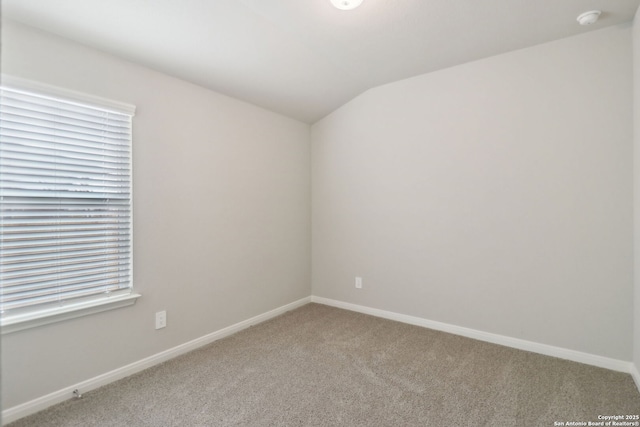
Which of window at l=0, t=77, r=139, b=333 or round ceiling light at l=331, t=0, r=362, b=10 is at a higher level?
round ceiling light at l=331, t=0, r=362, b=10

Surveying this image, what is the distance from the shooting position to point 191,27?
192 cm

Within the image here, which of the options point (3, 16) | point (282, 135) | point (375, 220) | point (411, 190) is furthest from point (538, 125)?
point (3, 16)

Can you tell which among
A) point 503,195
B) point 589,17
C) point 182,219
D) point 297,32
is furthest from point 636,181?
point 182,219

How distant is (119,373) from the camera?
6.78 ft

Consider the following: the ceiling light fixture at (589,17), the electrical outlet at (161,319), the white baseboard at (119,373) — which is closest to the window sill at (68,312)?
the electrical outlet at (161,319)

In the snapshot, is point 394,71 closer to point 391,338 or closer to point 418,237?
point 418,237

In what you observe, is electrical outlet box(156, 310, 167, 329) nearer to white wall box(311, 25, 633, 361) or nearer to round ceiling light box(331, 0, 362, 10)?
white wall box(311, 25, 633, 361)

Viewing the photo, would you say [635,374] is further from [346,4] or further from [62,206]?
[62,206]

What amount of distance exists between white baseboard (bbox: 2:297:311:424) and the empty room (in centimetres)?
1

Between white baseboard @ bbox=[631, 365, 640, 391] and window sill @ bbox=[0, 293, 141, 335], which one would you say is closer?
window sill @ bbox=[0, 293, 141, 335]

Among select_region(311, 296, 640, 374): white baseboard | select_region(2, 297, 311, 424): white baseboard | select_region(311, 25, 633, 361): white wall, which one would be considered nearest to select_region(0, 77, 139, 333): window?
select_region(2, 297, 311, 424): white baseboard

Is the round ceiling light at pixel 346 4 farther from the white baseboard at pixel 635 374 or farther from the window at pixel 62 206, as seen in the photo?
the white baseboard at pixel 635 374

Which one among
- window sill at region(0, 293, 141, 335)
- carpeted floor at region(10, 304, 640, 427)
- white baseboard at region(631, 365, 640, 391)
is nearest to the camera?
window sill at region(0, 293, 141, 335)

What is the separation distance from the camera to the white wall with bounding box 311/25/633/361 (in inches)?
84.8
